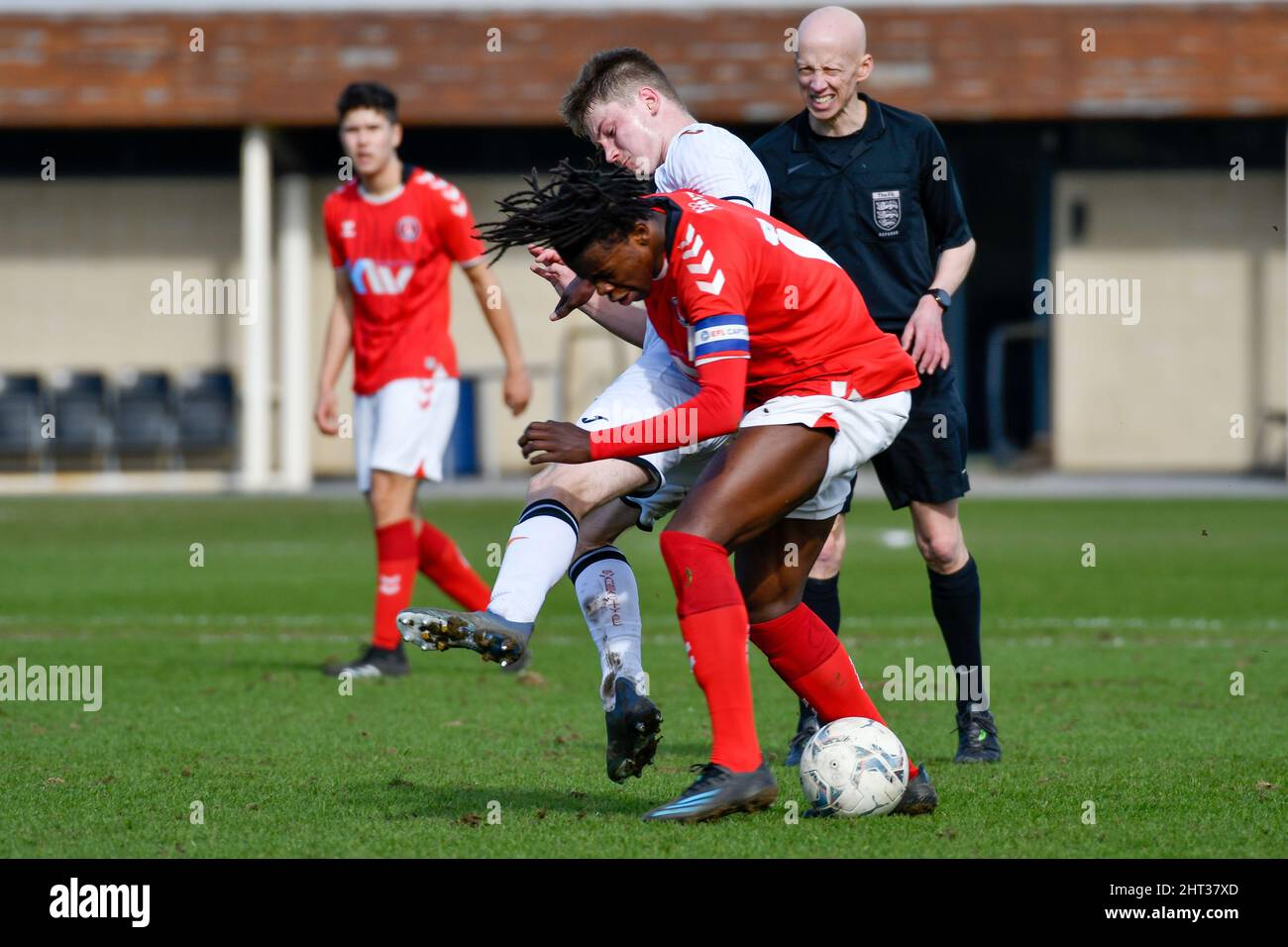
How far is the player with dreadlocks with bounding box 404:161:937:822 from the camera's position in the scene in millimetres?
4547

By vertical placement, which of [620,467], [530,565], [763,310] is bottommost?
[530,565]

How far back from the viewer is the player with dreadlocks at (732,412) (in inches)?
179

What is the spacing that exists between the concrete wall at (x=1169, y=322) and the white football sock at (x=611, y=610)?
71.6 ft

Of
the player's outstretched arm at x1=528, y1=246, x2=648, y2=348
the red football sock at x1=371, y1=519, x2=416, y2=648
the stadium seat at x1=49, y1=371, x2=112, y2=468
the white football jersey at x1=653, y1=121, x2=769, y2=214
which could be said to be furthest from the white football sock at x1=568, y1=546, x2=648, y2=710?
the stadium seat at x1=49, y1=371, x2=112, y2=468

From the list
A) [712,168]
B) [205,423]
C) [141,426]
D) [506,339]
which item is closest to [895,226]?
[712,168]

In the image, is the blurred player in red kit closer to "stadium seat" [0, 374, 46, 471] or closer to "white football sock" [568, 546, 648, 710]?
"white football sock" [568, 546, 648, 710]

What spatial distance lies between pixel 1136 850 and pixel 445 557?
16.0 ft

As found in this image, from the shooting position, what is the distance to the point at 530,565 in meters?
4.79

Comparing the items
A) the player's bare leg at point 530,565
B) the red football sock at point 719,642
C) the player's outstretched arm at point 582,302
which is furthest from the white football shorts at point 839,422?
the player's outstretched arm at point 582,302

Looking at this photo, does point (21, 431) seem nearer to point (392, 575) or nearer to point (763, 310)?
point (392, 575)

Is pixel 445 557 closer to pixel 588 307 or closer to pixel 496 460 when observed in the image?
pixel 588 307

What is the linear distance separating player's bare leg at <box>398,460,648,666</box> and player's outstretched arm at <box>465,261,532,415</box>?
3.30 meters

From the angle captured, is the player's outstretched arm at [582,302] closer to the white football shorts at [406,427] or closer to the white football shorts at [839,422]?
the white football shorts at [839,422]

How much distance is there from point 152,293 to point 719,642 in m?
22.9
